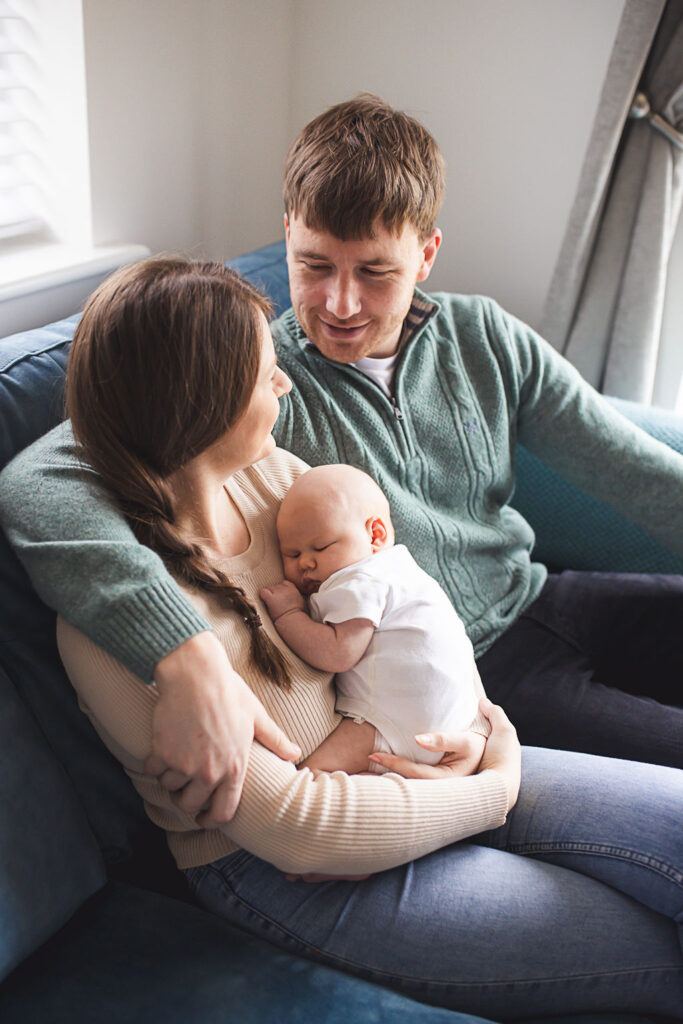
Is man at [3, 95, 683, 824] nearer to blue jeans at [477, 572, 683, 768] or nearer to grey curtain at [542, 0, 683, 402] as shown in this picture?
blue jeans at [477, 572, 683, 768]

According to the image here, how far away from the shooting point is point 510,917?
1.04m

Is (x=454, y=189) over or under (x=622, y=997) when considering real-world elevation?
over

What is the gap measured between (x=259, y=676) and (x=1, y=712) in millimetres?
320

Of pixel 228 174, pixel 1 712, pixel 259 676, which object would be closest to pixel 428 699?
pixel 259 676

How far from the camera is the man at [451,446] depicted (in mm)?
1340

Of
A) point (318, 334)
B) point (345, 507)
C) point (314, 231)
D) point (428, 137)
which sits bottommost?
point (345, 507)

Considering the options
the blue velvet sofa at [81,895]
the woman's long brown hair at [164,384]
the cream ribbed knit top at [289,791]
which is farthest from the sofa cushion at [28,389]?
the cream ribbed knit top at [289,791]

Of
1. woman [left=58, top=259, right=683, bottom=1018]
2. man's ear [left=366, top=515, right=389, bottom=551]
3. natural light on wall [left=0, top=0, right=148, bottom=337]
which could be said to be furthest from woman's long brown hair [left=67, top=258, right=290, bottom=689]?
natural light on wall [left=0, top=0, right=148, bottom=337]

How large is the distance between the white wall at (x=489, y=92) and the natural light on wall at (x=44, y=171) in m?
0.92

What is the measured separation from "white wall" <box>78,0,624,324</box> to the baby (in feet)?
3.38

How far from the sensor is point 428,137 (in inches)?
57.7

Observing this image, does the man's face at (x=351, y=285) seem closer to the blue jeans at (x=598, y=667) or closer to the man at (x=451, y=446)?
the man at (x=451, y=446)

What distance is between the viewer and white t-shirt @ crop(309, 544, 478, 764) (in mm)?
1130

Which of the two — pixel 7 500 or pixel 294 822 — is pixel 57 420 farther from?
pixel 294 822
